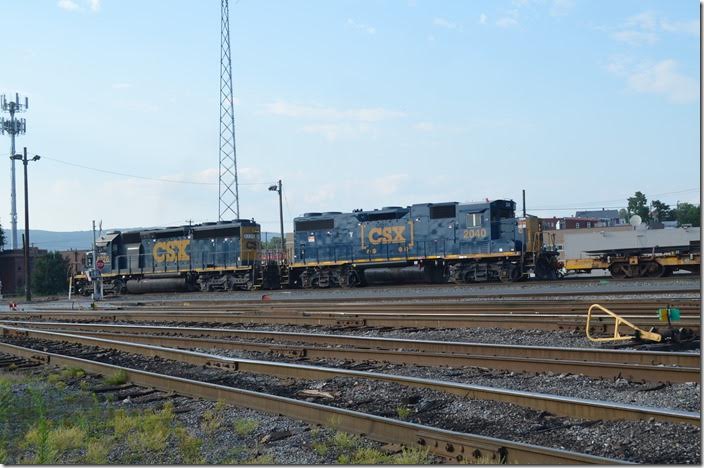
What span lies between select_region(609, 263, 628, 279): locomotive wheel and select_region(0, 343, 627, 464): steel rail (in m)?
21.3

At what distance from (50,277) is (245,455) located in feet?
184

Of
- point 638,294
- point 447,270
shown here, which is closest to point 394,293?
point 447,270

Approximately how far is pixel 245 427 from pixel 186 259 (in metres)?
30.9

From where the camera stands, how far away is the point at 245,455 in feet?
20.5

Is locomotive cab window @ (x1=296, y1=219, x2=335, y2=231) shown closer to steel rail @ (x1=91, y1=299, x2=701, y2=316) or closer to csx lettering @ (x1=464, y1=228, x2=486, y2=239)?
csx lettering @ (x1=464, y1=228, x2=486, y2=239)

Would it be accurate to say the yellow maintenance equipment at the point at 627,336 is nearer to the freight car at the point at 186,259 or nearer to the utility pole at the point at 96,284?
the freight car at the point at 186,259

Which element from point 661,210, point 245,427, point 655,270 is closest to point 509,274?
point 655,270

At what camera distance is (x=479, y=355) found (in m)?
10.6

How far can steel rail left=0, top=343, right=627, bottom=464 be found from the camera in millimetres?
5379

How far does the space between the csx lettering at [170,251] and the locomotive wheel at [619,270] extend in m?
19.9

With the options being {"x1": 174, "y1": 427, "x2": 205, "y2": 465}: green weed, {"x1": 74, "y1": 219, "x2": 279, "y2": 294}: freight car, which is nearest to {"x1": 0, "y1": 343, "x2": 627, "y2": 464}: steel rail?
{"x1": 174, "y1": 427, "x2": 205, "y2": 465}: green weed

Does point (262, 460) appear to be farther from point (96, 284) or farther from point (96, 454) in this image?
point (96, 284)

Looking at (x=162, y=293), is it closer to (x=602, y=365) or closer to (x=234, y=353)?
(x=234, y=353)

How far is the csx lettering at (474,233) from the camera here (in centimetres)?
3023
